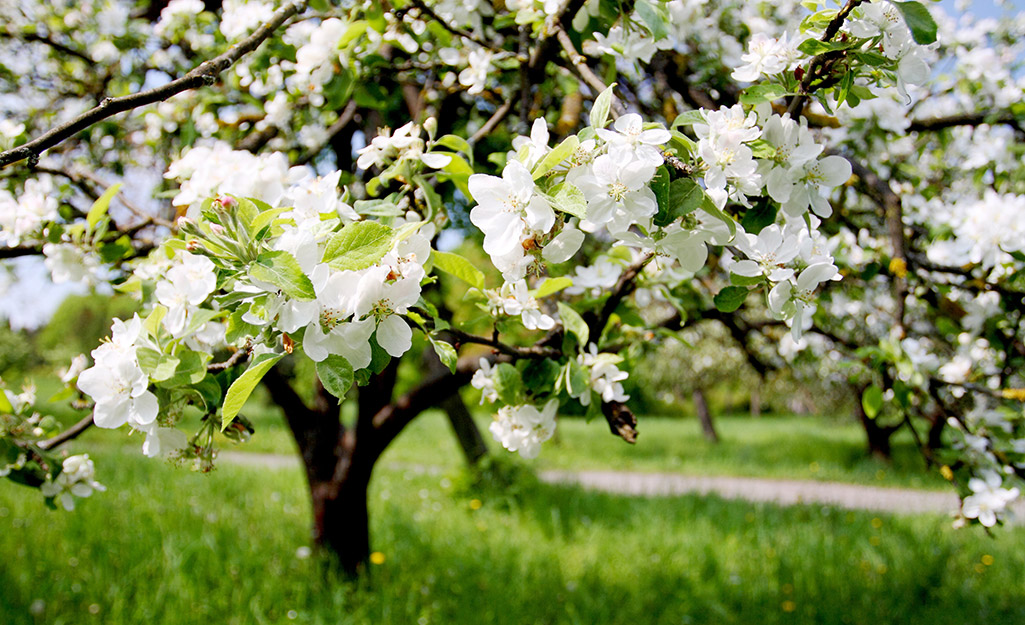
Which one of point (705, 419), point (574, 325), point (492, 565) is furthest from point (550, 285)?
point (705, 419)

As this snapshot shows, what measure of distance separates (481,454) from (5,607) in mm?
3879

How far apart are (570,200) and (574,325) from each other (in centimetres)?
39

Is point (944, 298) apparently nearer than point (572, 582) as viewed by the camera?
Yes

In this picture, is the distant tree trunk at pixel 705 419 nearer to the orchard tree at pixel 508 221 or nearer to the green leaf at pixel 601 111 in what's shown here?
the orchard tree at pixel 508 221

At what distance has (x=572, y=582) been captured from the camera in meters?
3.19

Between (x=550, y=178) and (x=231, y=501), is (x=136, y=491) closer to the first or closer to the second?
(x=231, y=501)

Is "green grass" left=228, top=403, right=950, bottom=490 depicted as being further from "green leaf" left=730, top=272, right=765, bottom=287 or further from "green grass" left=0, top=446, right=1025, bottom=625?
"green leaf" left=730, top=272, right=765, bottom=287

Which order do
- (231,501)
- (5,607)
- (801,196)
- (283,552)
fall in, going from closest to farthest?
(801,196), (5,607), (283,552), (231,501)

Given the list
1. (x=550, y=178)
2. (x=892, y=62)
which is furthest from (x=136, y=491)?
(x=892, y=62)

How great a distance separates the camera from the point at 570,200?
0.70 meters

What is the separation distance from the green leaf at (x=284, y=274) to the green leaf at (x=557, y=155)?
0.95ft

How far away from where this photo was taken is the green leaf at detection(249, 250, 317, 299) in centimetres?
63

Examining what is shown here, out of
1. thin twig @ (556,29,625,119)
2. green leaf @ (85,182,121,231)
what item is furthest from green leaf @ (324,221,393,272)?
green leaf @ (85,182,121,231)

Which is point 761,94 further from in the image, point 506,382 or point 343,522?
point 343,522
